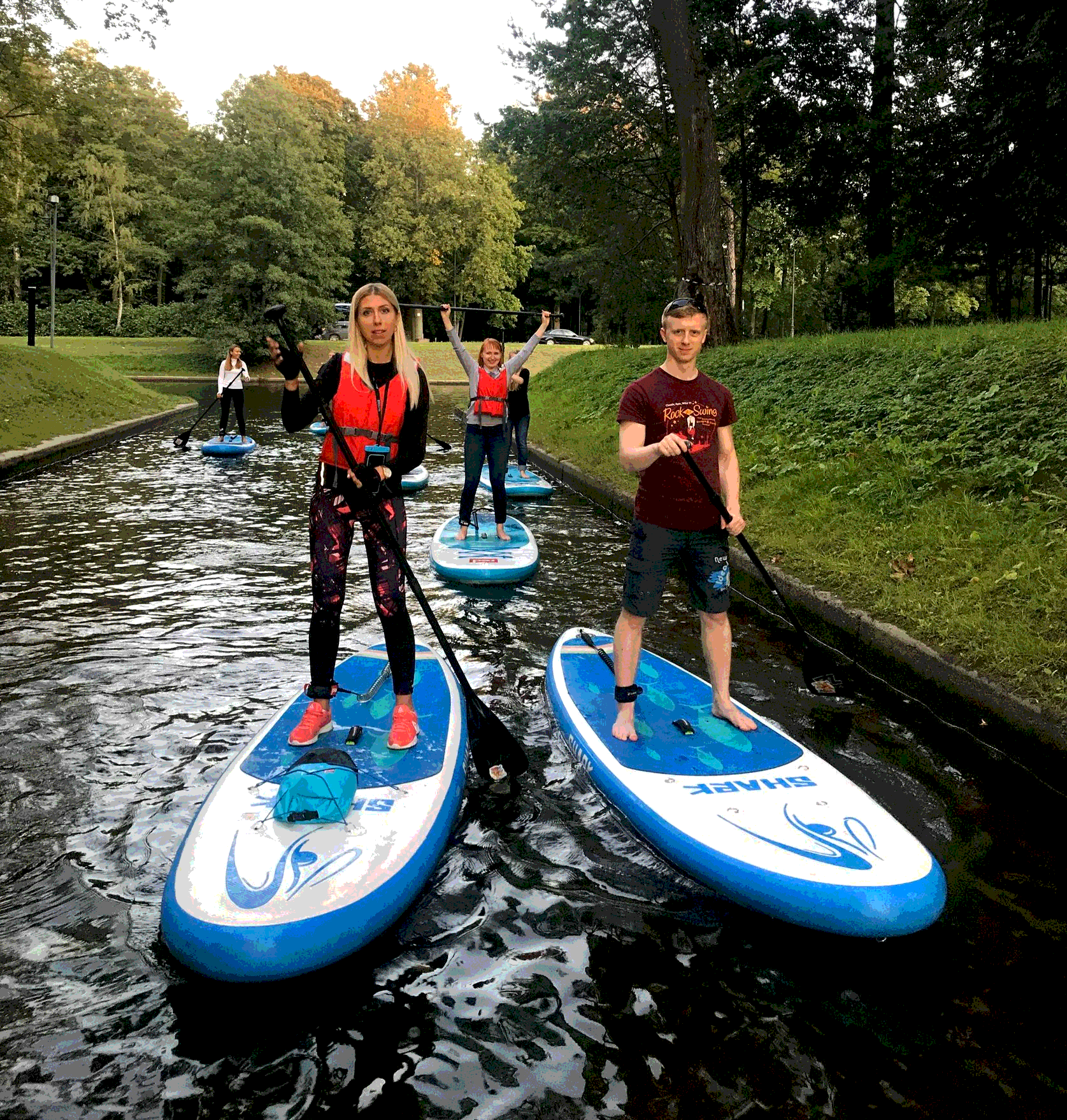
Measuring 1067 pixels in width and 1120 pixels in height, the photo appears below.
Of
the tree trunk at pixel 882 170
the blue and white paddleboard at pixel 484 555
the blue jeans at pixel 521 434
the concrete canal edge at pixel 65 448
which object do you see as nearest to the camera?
the blue and white paddleboard at pixel 484 555

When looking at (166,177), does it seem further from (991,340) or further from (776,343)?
(991,340)

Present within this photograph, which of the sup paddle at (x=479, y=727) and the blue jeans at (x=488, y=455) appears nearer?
the sup paddle at (x=479, y=727)

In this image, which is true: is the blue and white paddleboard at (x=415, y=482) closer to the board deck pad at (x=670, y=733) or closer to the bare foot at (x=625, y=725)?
the board deck pad at (x=670, y=733)

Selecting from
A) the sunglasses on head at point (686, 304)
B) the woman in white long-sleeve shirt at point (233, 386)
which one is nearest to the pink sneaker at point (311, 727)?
the sunglasses on head at point (686, 304)

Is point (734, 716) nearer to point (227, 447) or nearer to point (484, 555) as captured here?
point (484, 555)

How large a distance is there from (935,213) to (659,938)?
16.0m

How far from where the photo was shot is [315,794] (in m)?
3.36

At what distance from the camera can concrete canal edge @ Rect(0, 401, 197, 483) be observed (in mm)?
12258

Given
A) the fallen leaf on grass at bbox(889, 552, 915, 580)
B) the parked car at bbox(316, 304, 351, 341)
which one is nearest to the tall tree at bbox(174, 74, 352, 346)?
the parked car at bbox(316, 304, 351, 341)

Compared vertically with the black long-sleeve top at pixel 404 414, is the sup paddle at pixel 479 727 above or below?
below

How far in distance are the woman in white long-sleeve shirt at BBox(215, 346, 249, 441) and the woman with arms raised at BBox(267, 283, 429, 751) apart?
1249 cm

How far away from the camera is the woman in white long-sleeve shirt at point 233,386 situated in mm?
15742

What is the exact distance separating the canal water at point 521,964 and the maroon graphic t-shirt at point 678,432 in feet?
4.43

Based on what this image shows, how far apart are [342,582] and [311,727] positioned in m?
0.68
